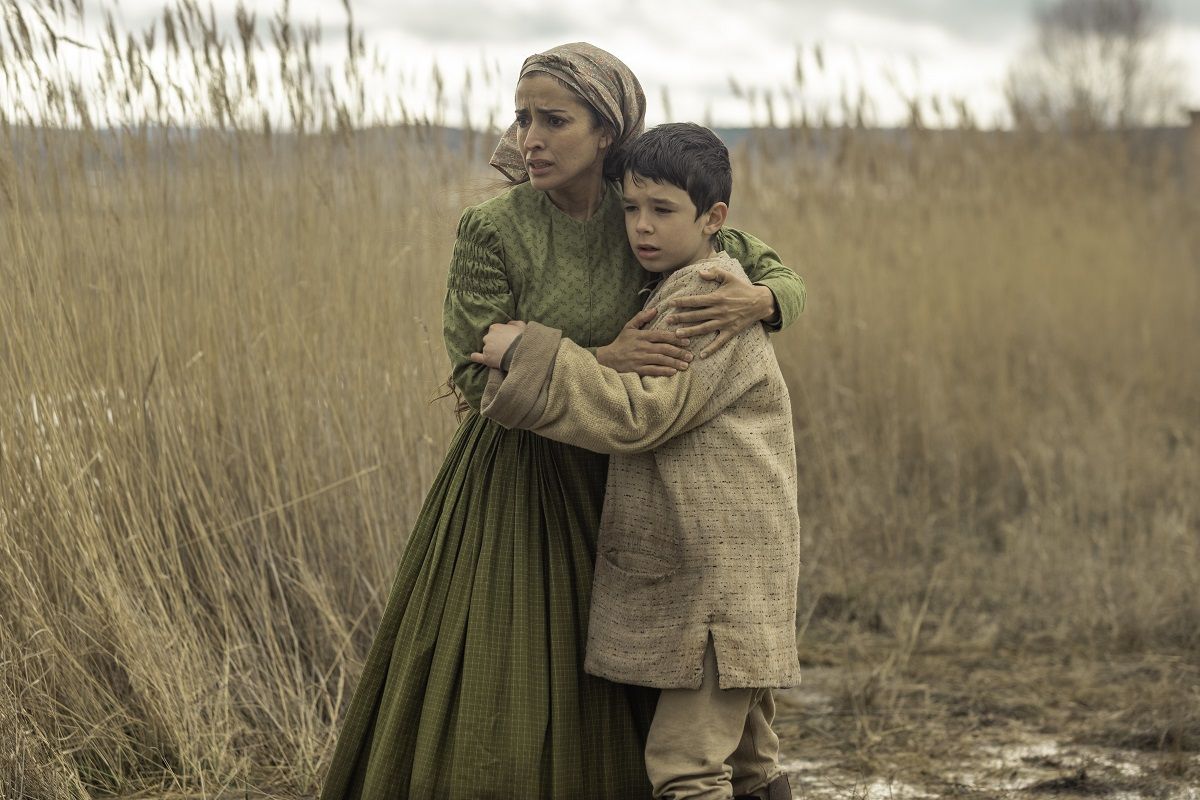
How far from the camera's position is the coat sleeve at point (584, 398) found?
85.0 inches

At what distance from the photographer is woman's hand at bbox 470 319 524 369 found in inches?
87.0

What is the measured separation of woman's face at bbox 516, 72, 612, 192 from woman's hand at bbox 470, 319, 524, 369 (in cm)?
28

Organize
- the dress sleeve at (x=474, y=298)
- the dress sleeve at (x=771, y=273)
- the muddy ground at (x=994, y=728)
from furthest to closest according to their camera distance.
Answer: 1. the muddy ground at (x=994, y=728)
2. the dress sleeve at (x=771, y=273)
3. the dress sleeve at (x=474, y=298)

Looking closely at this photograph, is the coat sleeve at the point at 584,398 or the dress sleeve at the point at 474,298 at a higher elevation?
the dress sleeve at the point at 474,298

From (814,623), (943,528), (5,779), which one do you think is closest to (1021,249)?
(943,528)

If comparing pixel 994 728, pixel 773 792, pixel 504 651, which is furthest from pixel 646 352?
pixel 994 728

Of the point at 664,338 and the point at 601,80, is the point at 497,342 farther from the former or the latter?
the point at 601,80

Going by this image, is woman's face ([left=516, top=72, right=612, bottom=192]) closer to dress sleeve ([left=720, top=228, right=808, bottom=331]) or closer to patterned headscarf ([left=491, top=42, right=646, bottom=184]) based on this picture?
patterned headscarf ([left=491, top=42, right=646, bottom=184])

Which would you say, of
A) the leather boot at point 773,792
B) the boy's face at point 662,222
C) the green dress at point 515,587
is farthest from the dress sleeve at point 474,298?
the leather boot at point 773,792

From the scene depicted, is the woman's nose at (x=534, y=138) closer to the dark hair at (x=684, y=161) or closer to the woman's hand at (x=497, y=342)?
the dark hair at (x=684, y=161)

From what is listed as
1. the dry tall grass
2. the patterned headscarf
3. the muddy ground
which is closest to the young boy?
the patterned headscarf

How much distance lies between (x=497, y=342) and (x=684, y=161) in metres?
0.43

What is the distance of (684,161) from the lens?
87.0 inches

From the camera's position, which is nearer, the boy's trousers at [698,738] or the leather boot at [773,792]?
the boy's trousers at [698,738]
